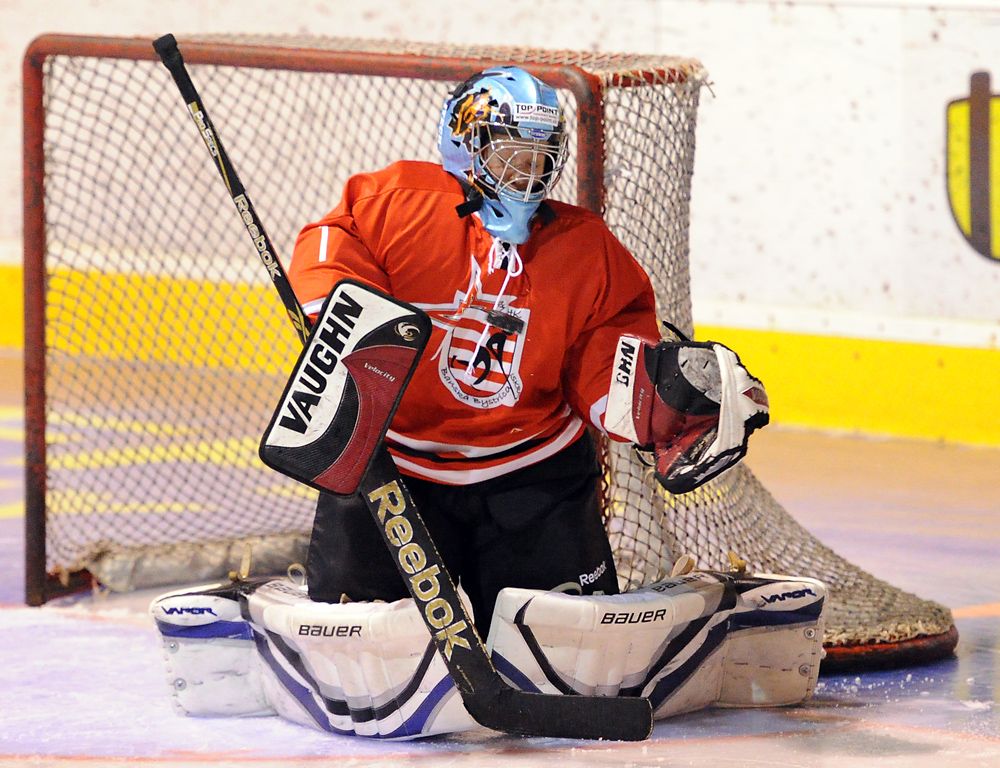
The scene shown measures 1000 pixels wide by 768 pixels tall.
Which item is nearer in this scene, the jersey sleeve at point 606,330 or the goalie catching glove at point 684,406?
the goalie catching glove at point 684,406

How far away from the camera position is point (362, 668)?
241 cm

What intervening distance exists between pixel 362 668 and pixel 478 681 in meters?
0.20

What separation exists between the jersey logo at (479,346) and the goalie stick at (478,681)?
217 millimetres

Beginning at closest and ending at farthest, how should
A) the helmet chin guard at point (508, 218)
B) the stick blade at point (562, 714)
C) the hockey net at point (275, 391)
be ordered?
the stick blade at point (562, 714) → the helmet chin guard at point (508, 218) → the hockey net at point (275, 391)

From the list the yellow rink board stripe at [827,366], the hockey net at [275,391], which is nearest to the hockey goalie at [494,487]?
the hockey net at [275,391]

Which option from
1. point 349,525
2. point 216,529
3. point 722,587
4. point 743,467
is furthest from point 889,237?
point 349,525

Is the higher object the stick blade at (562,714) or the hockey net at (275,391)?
the hockey net at (275,391)

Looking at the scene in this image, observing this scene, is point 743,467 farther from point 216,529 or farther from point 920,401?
point 920,401

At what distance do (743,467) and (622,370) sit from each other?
36.1 inches

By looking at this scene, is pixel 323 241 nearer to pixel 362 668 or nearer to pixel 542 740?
pixel 362 668

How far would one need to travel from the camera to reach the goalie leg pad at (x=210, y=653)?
8.55 feet

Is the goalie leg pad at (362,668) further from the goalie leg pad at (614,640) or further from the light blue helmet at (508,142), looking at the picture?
the light blue helmet at (508,142)

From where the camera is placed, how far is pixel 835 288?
518 centimetres

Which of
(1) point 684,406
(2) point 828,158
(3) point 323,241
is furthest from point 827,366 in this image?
(3) point 323,241
